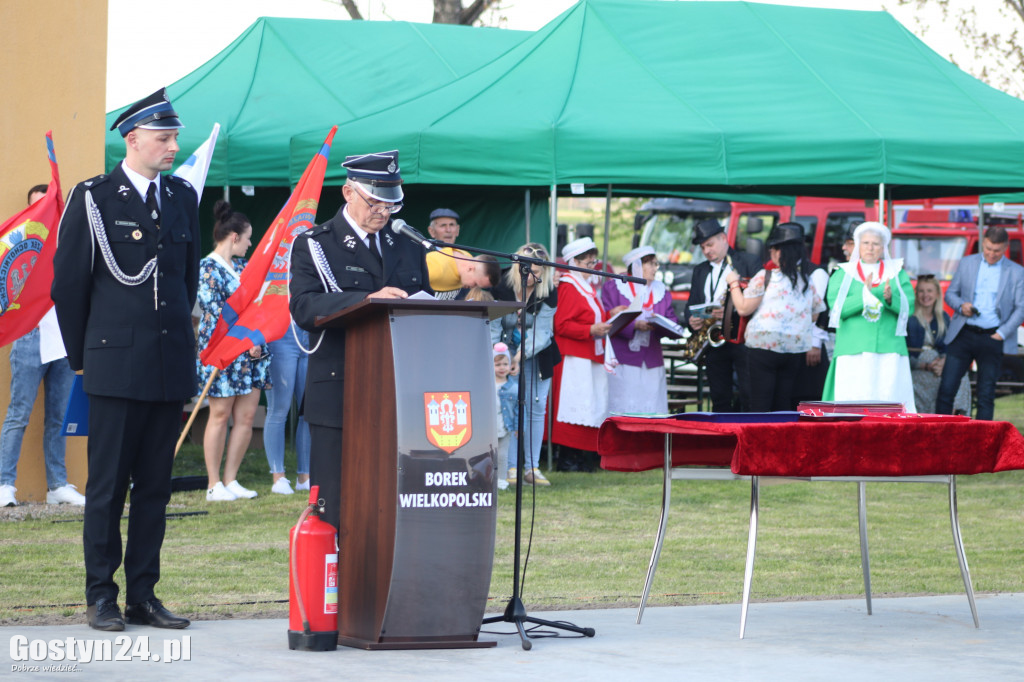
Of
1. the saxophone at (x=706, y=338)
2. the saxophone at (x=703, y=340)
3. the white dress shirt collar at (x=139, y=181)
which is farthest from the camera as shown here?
the saxophone at (x=703, y=340)

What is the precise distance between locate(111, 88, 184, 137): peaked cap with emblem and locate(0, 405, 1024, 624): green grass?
197 centimetres

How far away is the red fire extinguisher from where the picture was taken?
5.09m

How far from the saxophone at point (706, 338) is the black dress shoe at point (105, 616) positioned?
8108 millimetres

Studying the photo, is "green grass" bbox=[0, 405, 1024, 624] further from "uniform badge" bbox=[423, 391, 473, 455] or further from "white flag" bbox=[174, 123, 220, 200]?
"white flag" bbox=[174, 123, 220, 200]

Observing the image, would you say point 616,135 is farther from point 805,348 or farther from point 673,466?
point 673,466

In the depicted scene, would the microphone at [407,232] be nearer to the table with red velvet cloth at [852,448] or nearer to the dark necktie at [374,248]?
the dark necktie at [374,248]

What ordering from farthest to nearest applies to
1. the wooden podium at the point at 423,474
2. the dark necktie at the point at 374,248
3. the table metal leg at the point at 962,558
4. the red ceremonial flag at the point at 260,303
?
the red ceremonial flag at the point at 260,303
the table metal leg at the point at 962,558
the dark necktie at the point at 374,248
the wooden podium at the point at 423,474

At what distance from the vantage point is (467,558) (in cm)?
506

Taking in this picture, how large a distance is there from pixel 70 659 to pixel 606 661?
183cm

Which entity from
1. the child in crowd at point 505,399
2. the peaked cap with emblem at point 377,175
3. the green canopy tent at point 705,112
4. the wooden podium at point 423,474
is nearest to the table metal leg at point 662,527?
the wooden podium at point 423,474

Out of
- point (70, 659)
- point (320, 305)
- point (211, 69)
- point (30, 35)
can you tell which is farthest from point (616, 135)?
point (70, 659)

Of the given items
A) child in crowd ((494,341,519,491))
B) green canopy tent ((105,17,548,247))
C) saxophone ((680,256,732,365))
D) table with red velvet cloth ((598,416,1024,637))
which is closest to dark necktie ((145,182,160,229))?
table with red velvet cloth ((598,416,1024,637))

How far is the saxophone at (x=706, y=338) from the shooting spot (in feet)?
42.5

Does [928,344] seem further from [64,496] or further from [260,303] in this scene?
[64,496]
